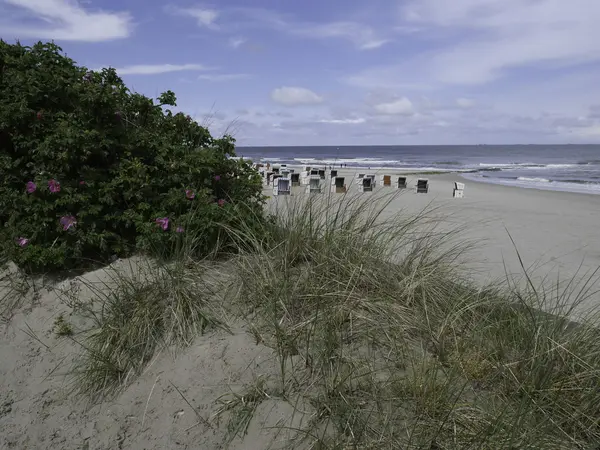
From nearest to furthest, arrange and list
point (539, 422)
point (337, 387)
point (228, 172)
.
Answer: point (539, 422) → point (337, 387) → point (228, 172)

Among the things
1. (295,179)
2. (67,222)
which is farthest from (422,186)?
(67,222)

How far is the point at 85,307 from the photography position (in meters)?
3.43

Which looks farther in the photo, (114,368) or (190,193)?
(190,193)

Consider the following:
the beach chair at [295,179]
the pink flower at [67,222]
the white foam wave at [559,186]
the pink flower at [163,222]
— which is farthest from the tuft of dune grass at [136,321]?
the white foam wave at [559,186]

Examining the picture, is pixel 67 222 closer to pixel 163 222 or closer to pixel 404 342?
pixel 163 222

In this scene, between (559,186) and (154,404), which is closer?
(154,404)

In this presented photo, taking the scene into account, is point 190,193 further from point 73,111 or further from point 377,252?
point 377,252

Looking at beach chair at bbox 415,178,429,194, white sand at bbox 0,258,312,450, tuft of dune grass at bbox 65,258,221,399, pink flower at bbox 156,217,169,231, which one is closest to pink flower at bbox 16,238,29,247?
tuft of dune grass at bbox 65,258,221,399

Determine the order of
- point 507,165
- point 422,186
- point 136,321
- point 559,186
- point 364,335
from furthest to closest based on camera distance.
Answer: point 507,165, point 559,186, point 422,186, point 136,321, point 364,335

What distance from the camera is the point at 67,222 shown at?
364cm

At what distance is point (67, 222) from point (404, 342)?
2.69 metres

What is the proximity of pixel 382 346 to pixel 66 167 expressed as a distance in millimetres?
2801

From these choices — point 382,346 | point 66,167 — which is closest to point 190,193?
point 66,167

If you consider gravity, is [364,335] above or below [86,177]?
below
